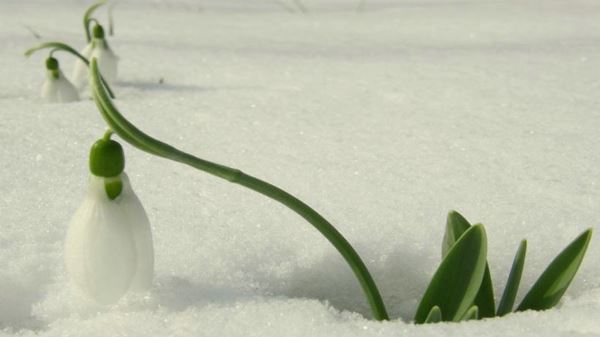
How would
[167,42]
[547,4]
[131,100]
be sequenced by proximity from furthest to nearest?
1. [547,4]
2. [167,42]
3. [131,100]

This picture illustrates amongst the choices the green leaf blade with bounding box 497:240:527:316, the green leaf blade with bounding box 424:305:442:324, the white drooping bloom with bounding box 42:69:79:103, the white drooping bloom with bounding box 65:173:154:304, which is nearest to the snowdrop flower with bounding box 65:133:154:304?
the white drooping bloom with bounding box 65:173:154:304

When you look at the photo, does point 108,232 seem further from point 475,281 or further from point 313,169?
point 313,169

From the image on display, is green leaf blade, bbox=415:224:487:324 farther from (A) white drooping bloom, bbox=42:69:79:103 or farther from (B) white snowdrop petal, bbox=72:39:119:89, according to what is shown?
(B) white snowdrop petal, bbox=72:39:119:89

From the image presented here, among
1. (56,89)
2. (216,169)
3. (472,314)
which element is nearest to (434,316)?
(472,314)

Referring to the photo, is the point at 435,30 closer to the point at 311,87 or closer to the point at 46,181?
the point at 311,87

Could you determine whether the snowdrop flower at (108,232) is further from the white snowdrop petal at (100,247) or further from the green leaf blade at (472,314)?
the green leaf blade at (472,314)

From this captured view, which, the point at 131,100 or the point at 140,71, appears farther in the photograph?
the point at 140,71

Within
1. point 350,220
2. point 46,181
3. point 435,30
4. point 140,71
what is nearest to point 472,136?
point 350,220
